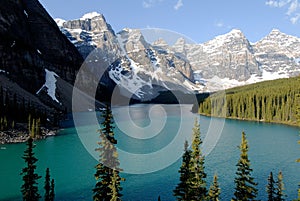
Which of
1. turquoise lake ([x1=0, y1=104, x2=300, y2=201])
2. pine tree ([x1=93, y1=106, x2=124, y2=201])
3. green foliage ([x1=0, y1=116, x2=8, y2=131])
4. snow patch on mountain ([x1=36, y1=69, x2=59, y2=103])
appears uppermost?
snow patch on mountain ([x1=36, y1=69, x2=59, y2=103])

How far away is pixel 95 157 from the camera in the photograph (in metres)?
52.7

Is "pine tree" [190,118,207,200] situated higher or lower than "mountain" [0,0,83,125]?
lower

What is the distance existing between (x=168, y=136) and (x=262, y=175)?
37.2m

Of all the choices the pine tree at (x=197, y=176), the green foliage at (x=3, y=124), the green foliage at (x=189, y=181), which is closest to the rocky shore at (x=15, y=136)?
the green foliage at (x=3, y=124)

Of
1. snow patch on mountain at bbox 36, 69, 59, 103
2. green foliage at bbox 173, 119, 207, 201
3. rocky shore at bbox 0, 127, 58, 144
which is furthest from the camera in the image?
snow patch on mountain at bbox 36, 69, 59, 103

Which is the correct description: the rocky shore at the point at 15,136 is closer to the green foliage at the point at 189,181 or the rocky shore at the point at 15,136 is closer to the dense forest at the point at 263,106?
the green foliage at the point at 189,181

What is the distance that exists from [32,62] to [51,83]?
45.4ft

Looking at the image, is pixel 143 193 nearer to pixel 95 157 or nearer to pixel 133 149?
pixel 95 157

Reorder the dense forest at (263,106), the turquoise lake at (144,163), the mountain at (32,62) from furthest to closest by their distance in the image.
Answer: the dense forest at (263,106)
the mountain at (32,62)
the turquoise lake at (144,163)

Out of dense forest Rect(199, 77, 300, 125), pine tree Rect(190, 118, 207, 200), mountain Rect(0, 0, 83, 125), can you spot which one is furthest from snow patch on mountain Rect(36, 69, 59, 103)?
pine tree Rect(190, 118, 207, 200)

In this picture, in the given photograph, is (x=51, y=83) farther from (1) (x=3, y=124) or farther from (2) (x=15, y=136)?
(2) (x=15, y=136)

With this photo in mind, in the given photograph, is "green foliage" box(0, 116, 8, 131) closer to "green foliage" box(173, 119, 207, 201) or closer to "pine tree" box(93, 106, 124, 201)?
"pine tree" box(93, 106, 124, 201)

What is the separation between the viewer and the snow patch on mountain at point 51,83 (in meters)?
133

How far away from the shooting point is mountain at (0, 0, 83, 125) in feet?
343
